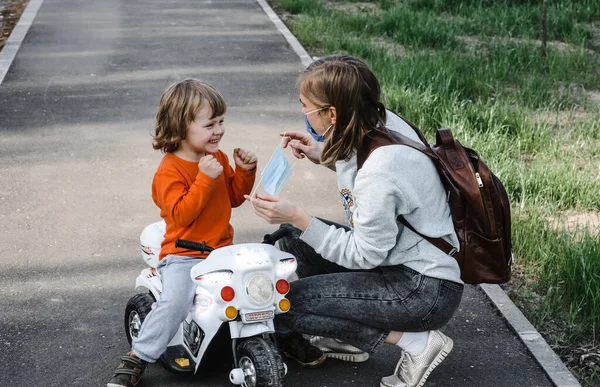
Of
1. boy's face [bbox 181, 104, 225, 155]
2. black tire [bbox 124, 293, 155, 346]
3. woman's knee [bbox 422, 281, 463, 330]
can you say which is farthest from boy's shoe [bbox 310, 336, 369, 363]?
boy's face [bbox 181, 104, 225, 155]

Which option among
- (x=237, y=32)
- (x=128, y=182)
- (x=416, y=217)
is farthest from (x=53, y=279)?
(x=237, y=32)

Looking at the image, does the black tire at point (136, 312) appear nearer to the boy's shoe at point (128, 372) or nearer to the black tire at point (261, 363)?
the boy's shoe at point (128, 372)

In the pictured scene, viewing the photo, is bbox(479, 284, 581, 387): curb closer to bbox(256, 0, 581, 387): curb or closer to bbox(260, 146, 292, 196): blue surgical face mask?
bbox(256, 0, 581, 387): curb

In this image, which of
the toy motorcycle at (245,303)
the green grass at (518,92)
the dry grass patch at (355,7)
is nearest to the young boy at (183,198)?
the toy motorcycle at (245,303)

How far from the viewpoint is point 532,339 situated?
14.2 ft

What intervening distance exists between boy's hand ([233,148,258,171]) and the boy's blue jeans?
→ 54 cm

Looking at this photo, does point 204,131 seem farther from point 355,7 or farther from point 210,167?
point 355,7

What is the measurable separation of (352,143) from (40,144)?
172 inches

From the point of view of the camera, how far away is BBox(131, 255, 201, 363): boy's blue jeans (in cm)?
365

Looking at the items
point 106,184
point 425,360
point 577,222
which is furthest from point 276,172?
point 106,184

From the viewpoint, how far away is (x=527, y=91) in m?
7.90

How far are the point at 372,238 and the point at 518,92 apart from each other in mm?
4773

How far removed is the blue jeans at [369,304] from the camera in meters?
3.65

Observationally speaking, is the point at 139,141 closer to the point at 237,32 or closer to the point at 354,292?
the point at 354,292
